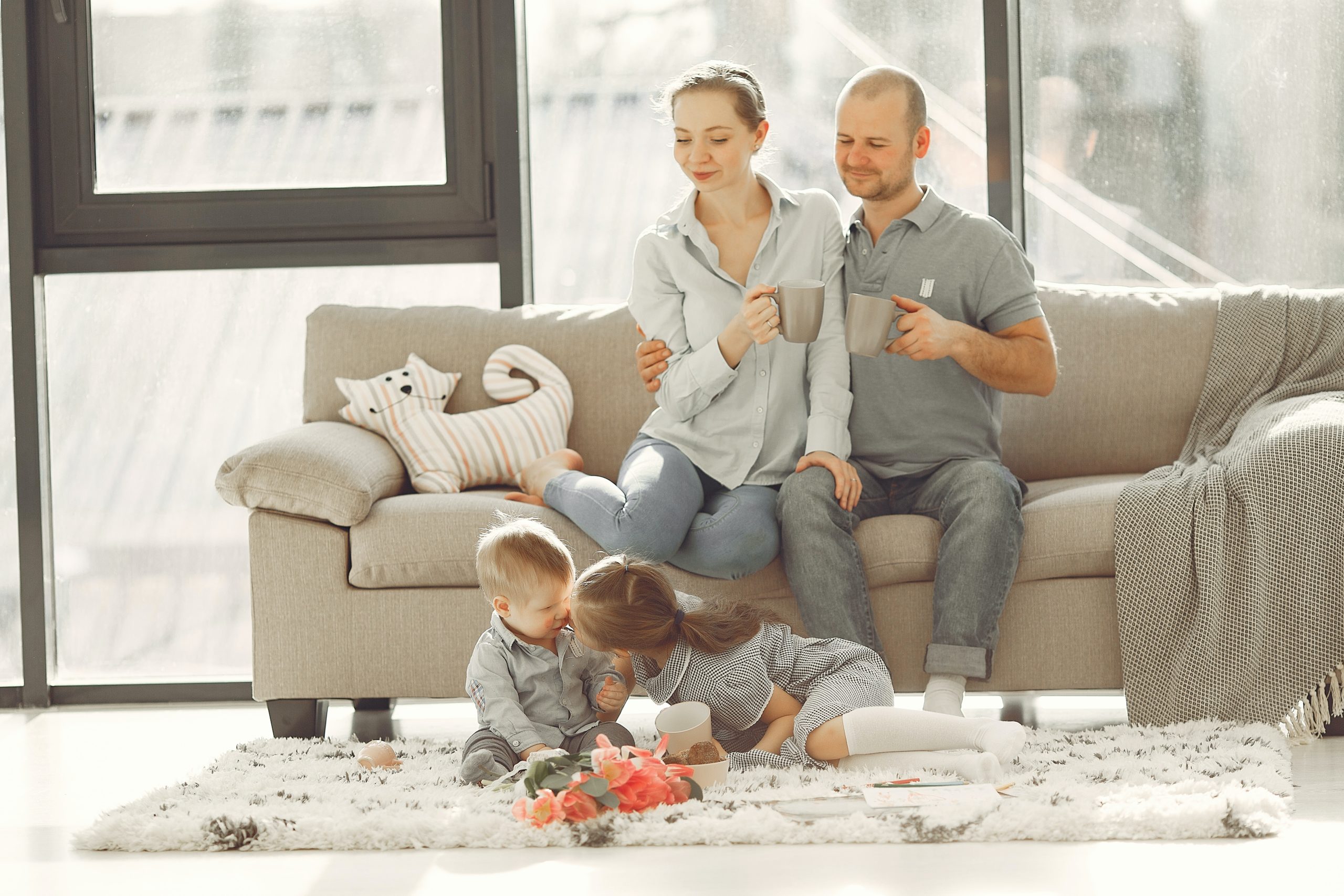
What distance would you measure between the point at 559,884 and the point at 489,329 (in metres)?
1.65

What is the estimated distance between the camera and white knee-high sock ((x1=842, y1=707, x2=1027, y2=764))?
1821 millimetres

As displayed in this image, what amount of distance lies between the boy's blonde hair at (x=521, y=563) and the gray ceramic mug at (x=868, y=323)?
593 mm

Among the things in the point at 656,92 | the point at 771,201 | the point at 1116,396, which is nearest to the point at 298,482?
the point at 771,201

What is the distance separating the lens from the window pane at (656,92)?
127 inches

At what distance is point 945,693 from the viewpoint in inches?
82.7

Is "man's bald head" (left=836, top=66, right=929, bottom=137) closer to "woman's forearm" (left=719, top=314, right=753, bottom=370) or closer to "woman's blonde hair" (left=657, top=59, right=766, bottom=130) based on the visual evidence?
"woman's blonde hair" (left=657, top=59, right=766, bottom=130)

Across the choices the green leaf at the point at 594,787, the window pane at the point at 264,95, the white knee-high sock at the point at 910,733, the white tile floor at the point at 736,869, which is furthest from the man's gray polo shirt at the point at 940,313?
the window pane at the point at 264,95

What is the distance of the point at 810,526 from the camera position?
2.16 meters

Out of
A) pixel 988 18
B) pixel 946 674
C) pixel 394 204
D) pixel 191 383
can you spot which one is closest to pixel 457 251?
pixel 394 204

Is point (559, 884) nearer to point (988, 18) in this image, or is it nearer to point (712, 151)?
point (712, 151)

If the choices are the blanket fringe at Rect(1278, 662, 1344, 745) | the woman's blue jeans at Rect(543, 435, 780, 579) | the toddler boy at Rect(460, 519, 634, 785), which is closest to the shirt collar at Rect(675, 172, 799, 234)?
the woman's blue jeans at Rect(543, 435, 780, 579)

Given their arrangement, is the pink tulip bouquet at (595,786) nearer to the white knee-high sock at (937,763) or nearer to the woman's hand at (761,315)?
the white knee-high sock at (937,763)

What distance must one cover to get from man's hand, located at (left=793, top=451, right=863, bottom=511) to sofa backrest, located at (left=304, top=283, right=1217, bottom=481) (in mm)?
622

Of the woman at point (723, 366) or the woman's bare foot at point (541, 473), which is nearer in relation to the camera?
the woman at point (723, 366)
